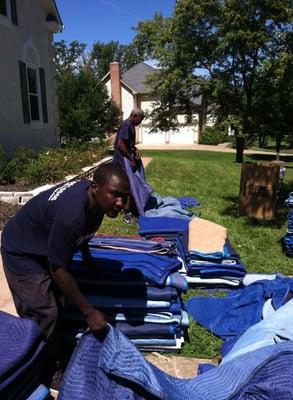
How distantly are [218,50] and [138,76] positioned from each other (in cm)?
2283

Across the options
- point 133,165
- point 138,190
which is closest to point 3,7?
point 133,165

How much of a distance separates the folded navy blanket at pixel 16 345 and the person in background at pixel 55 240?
275 mm

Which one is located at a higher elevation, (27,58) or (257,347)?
(27,58)

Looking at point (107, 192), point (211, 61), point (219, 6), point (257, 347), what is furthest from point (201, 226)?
point (211, 61)

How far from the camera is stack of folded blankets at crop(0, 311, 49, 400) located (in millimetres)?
2078

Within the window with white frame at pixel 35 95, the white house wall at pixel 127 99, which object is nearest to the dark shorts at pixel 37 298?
the window with white frame at pixel 35 95

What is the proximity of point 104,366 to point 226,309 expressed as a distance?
2.03 metres

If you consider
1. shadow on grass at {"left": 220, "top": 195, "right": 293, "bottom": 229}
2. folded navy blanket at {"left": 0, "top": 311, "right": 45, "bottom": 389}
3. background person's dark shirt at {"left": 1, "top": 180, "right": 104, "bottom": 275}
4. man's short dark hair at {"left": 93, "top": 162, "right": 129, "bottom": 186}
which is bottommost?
shadow on grass at {"left": 220, "top": 195, "right": 293, "bottom": 229}

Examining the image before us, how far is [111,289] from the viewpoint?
11.0 feet

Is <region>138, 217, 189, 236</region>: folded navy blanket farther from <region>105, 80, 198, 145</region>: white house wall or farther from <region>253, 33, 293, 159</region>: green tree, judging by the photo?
<region>105, 80, 198, 145</region>: white house wall

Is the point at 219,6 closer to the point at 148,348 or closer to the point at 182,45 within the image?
the point at 182,45

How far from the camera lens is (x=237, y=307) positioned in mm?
3861

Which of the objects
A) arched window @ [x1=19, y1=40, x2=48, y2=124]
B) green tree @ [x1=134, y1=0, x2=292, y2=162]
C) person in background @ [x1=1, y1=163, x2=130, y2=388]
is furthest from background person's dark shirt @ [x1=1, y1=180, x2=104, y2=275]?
green tree @ [x1=134, y1=0, x2=292, y2=162]

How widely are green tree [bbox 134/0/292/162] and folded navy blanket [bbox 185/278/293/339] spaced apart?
12400 mm
